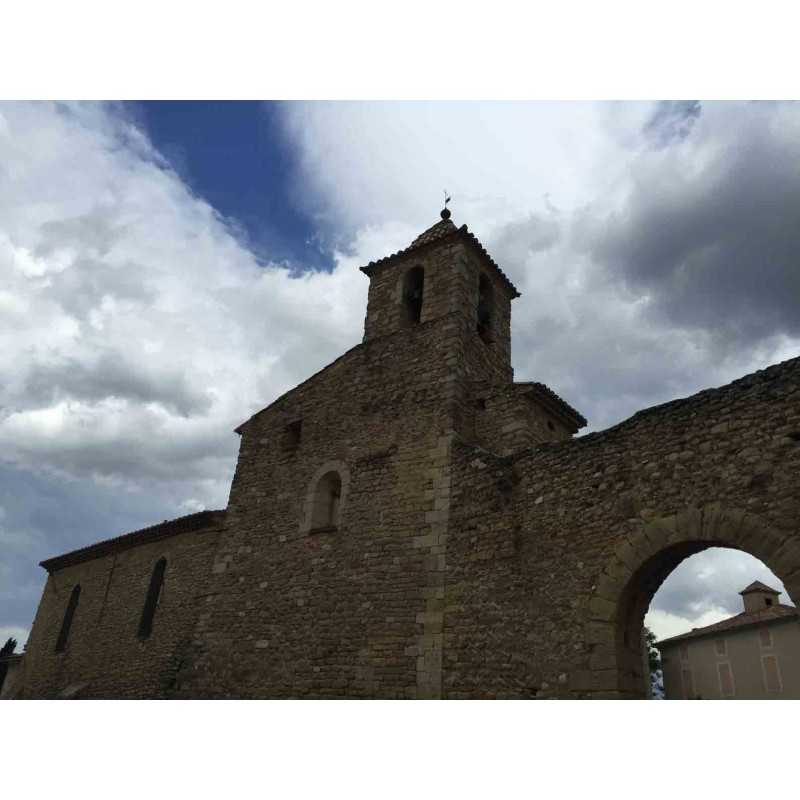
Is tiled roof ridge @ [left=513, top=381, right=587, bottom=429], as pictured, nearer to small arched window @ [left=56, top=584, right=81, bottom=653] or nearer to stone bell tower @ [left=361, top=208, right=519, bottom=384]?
stone bell tower @ [left=361, top=208, right=519, bottom=384]

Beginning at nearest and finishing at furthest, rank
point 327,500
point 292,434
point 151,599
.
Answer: point 327,500
point 292,434
point 151,599

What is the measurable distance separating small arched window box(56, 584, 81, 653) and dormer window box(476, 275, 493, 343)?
14.8 m

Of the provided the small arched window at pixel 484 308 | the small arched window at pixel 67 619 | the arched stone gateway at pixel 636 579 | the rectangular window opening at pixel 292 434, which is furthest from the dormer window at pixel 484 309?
the small arched window at pixel 67 619

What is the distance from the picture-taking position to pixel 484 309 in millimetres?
14492

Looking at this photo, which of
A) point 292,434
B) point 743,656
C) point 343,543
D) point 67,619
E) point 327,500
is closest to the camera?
point 343,543

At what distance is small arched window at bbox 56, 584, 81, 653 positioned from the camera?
1908 cm

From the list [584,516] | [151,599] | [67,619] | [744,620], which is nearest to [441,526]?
[584,516]

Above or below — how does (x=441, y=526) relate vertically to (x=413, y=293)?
below

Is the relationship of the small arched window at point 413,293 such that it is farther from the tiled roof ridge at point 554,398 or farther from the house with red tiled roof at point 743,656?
the house with red tiled roof at point 743,656

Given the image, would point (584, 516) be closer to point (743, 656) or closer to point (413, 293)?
point (413, 293)

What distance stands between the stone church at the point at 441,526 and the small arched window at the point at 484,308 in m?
0.06

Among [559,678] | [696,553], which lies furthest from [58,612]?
[696,553]

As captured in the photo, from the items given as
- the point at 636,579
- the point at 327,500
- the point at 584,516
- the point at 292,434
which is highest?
the point at 292,434

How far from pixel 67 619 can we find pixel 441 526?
14735 mm
